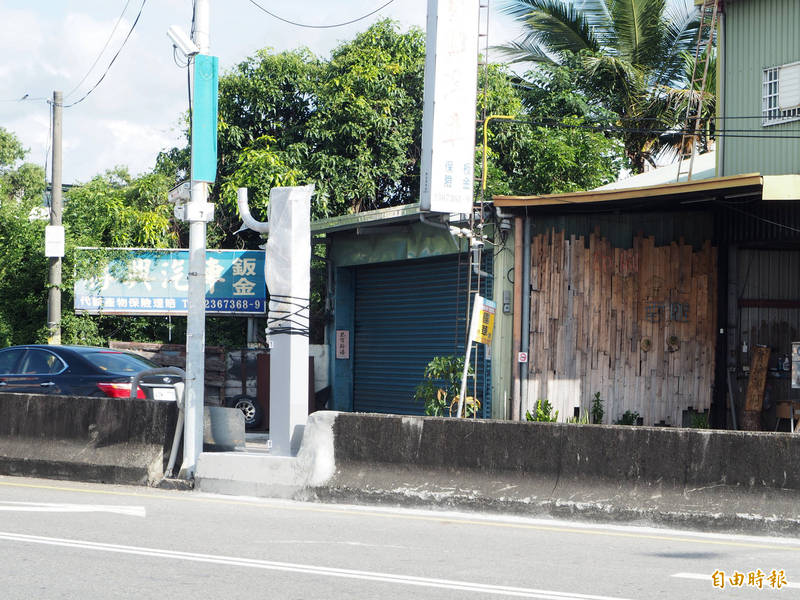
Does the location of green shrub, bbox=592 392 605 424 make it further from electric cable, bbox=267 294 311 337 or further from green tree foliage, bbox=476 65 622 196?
green tree foliage, bbox=476 65 622 196

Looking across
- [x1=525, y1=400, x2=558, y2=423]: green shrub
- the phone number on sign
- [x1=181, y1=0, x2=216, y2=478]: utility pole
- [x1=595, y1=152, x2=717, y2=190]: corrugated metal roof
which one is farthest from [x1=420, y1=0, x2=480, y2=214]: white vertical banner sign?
the phone number on sign

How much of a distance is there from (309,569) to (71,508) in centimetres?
396

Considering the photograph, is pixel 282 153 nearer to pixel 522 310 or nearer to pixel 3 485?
pixel 522 310

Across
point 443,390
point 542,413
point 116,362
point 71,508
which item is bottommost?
point 71,508

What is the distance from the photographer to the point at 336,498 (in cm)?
1060

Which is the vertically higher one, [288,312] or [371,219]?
[371,219]

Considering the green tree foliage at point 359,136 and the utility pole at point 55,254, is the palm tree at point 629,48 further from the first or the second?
the utility pole at point 55,254

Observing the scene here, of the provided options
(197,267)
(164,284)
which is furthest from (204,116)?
(164,284)

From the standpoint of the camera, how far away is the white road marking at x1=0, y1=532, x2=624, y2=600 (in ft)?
20.8

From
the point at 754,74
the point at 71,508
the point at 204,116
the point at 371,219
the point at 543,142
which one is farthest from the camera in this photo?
the point at 543,142

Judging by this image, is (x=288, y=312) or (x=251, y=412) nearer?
(x=288, y=312)

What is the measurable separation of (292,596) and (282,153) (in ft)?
64.9

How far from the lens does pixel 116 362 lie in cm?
1452

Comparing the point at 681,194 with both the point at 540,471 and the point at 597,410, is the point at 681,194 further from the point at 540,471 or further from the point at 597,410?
the point at 540,471
